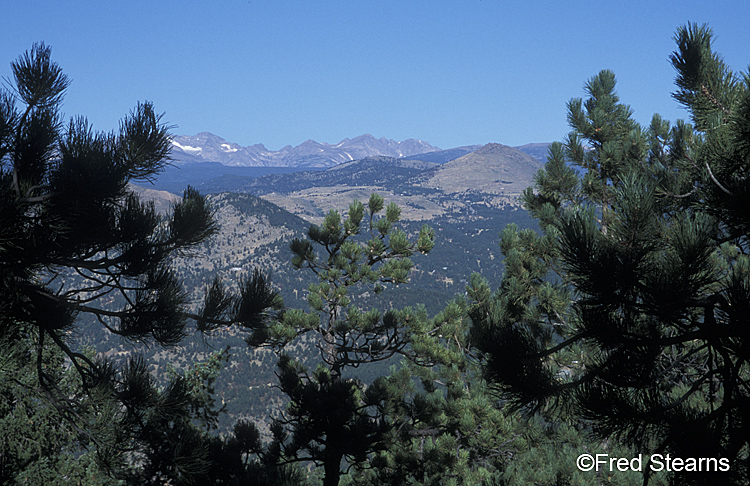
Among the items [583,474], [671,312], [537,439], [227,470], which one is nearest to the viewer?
[671,312]

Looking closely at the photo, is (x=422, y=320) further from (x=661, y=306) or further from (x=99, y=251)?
(x=661, y=306)

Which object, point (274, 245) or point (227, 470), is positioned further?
point (274, 245)

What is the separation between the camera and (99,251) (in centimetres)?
536

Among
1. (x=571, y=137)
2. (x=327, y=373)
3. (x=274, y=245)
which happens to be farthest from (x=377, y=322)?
(x=274, y=245)

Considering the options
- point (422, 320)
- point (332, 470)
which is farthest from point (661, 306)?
point (332, 470)

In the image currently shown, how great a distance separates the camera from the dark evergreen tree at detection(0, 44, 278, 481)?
4770 mm

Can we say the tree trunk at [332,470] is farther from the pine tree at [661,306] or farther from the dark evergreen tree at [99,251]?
the pine tree at [661,306]

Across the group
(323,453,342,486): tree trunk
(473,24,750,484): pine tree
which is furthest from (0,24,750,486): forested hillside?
(323,453,342,486): tree trunk

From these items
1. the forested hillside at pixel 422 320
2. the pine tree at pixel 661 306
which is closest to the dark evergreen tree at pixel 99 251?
the forested hillside at pixel 422 320

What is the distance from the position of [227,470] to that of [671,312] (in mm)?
7143

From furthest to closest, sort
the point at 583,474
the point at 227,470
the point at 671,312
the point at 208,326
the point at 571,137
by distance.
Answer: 1. the point at 571,137
2. the point at 227,470
3. the point at 583,474
4. the point at 208,326
5. the point at 671,312

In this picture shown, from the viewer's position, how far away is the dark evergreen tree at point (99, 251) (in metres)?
4.77

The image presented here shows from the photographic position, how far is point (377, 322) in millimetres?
9594

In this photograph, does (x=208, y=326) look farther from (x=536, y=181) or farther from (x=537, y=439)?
(x=537, y=439)
